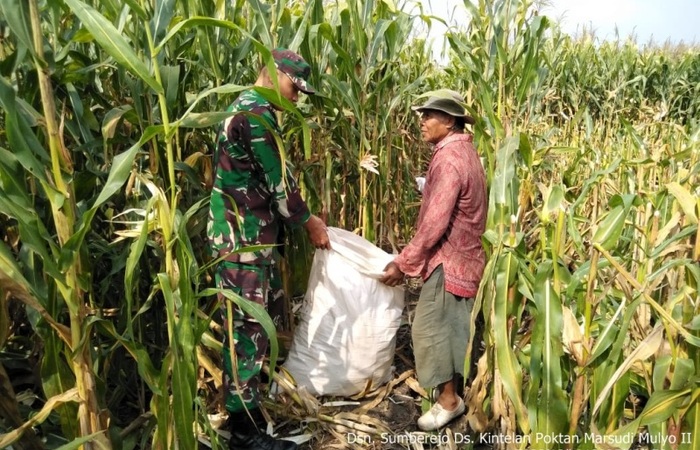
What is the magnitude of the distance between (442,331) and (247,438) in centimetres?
112

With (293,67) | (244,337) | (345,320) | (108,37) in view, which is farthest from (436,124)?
(108,37)

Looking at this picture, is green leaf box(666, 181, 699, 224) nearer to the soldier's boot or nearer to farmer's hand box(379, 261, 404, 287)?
farmer's hand box(379, 261, 404, 287)

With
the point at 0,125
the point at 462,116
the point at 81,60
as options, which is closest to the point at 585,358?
the point at 462,116

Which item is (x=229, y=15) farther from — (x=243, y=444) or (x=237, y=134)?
(x=243, y=444)

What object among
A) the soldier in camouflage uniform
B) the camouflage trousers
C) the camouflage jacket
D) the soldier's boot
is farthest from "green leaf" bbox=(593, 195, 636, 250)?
the soldier's boot

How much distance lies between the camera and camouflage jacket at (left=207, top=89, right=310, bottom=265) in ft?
7.66

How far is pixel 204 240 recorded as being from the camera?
2.74 metres

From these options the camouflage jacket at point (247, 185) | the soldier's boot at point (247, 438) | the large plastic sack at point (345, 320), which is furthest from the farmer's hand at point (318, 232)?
the soldier's boot at point (247, 438)

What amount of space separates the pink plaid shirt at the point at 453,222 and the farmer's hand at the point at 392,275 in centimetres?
5

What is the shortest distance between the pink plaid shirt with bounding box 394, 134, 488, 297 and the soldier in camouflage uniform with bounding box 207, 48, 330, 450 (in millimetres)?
619

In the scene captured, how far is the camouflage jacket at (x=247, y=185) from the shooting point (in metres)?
2.33

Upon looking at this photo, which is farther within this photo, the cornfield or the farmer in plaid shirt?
the farmer in plaid shirt

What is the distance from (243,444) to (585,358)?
1.67m

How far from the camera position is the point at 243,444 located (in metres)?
2.47
